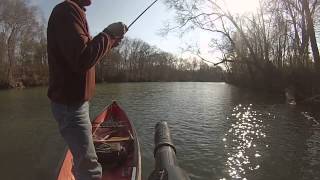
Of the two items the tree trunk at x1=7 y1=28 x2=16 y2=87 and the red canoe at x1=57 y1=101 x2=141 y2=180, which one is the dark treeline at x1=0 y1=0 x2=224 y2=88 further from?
the red canoe at x1=57 y1=101 x2=141 y2=180

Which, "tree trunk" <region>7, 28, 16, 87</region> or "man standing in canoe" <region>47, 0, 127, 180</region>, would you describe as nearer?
"man standing in canoe" <region>47, 0, 127, 180</region>

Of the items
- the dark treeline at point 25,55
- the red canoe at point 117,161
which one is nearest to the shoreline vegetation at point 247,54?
the dark treeline at point 25,55

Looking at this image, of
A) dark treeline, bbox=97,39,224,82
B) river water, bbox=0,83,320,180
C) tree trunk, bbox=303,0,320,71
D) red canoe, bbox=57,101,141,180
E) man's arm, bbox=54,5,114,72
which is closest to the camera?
man's arm, bbox=54,5,114,72

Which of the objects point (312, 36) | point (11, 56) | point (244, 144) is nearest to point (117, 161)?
point (244, 144)

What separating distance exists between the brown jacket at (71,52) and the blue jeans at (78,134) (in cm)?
10

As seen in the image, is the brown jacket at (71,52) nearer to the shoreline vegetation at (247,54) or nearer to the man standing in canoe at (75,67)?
the man standing in canoe at (75,67)

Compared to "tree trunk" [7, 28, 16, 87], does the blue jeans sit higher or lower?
lower

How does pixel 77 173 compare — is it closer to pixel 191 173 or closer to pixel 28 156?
pixel 191 173

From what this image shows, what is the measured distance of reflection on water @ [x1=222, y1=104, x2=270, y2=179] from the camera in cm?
954

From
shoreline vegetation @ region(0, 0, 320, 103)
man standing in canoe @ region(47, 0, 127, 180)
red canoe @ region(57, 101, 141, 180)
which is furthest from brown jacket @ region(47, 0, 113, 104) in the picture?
shoreline vegetation @ region(0, 0, 320, 103)

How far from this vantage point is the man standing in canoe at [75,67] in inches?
127

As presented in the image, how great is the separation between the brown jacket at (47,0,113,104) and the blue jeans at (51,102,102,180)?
95 mm

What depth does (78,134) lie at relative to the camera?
354 cm

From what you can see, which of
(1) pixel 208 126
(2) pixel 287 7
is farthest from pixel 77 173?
(2) pixel 287 7
